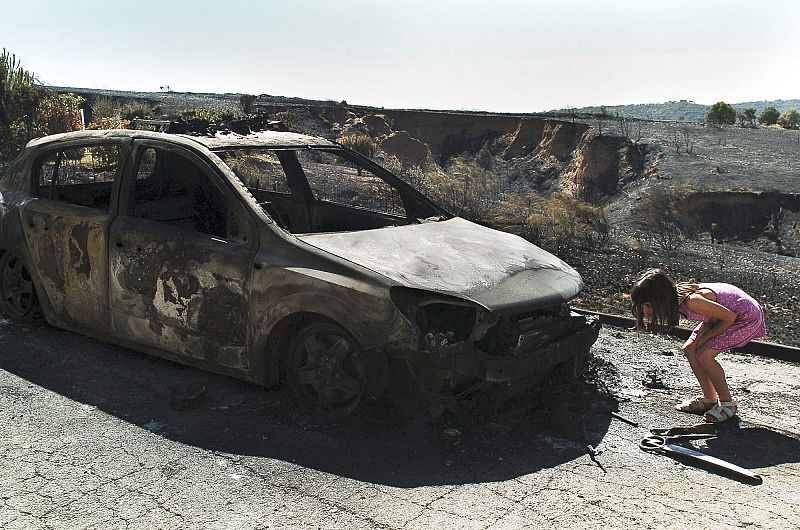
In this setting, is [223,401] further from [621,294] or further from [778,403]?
[621,294]

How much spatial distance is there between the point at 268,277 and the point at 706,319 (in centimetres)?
284

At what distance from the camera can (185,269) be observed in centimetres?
524

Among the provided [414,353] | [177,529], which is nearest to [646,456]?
[414,353]

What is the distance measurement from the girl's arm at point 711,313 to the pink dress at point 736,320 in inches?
1.3

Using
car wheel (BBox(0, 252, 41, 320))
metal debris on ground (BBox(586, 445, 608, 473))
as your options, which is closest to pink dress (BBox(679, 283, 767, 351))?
metal debris on ground (BBox(586, 445, 608, 473))

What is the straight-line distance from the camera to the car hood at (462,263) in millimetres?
4707

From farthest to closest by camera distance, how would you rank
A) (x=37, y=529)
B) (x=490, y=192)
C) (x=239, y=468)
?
(x=490, y=192) < (x=239, y=468) < (x=37, y=529)

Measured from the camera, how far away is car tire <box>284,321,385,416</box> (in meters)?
Result: 4.68

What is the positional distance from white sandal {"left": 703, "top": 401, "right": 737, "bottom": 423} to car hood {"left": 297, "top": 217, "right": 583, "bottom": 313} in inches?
44.3

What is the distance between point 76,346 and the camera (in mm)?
6219

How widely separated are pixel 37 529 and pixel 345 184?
13.4m

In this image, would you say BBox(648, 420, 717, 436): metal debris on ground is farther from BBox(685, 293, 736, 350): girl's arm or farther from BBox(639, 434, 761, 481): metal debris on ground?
BBox(685, 293, 736, 350): girl's arm

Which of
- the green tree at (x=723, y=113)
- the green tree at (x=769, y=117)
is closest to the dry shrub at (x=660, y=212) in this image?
the green tree at (x=723, y=113)

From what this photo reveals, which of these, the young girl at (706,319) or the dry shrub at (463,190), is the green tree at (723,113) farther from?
the young girl at (706,319)
